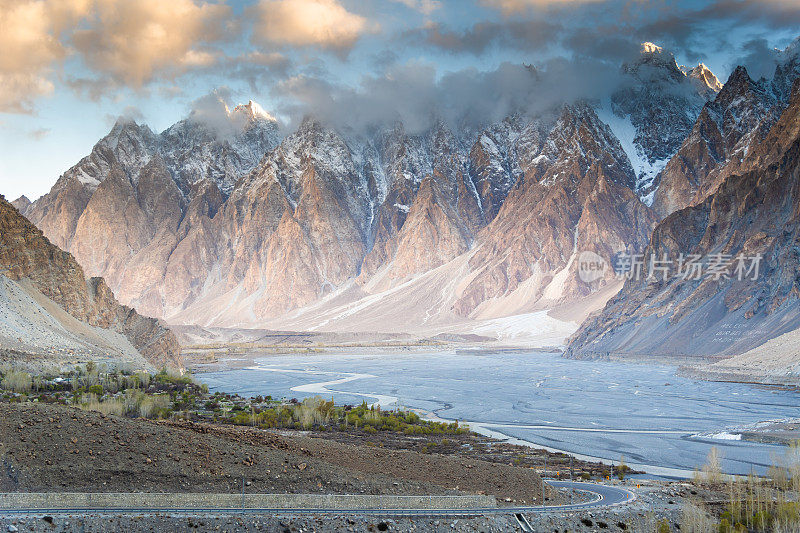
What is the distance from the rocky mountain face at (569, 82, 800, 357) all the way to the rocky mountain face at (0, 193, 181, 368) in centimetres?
6964

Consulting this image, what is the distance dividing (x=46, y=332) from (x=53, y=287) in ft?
36.4

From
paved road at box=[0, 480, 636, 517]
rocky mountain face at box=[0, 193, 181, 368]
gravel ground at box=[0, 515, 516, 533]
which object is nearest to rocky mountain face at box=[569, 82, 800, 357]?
rocky mountain face at box=[0, 193, 181, 368]

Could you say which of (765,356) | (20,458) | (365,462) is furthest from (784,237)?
(20,458)

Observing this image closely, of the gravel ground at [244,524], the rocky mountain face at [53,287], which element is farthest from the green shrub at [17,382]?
the gravel ground at [244,524]

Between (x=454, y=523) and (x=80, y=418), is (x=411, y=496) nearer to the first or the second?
(x=454, y=523)

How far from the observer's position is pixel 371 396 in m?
68.4

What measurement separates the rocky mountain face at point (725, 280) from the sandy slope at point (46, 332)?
71.5m

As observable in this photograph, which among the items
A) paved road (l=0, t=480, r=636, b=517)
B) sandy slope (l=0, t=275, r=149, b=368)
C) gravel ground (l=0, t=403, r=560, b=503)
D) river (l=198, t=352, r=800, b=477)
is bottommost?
river (l=198, t=352, r=800, b=477)

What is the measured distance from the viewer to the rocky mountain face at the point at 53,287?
64.4m

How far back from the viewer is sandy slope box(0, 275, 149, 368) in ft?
182

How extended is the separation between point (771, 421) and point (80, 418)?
42438mm

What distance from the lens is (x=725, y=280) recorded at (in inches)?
4498

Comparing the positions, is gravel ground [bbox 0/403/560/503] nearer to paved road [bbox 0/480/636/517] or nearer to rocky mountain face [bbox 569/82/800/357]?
paved road [bbox 0/480/636/517]

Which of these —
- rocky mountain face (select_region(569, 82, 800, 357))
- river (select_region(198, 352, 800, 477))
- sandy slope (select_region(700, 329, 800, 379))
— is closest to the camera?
river (select_region(198, 352, 800, 477))
